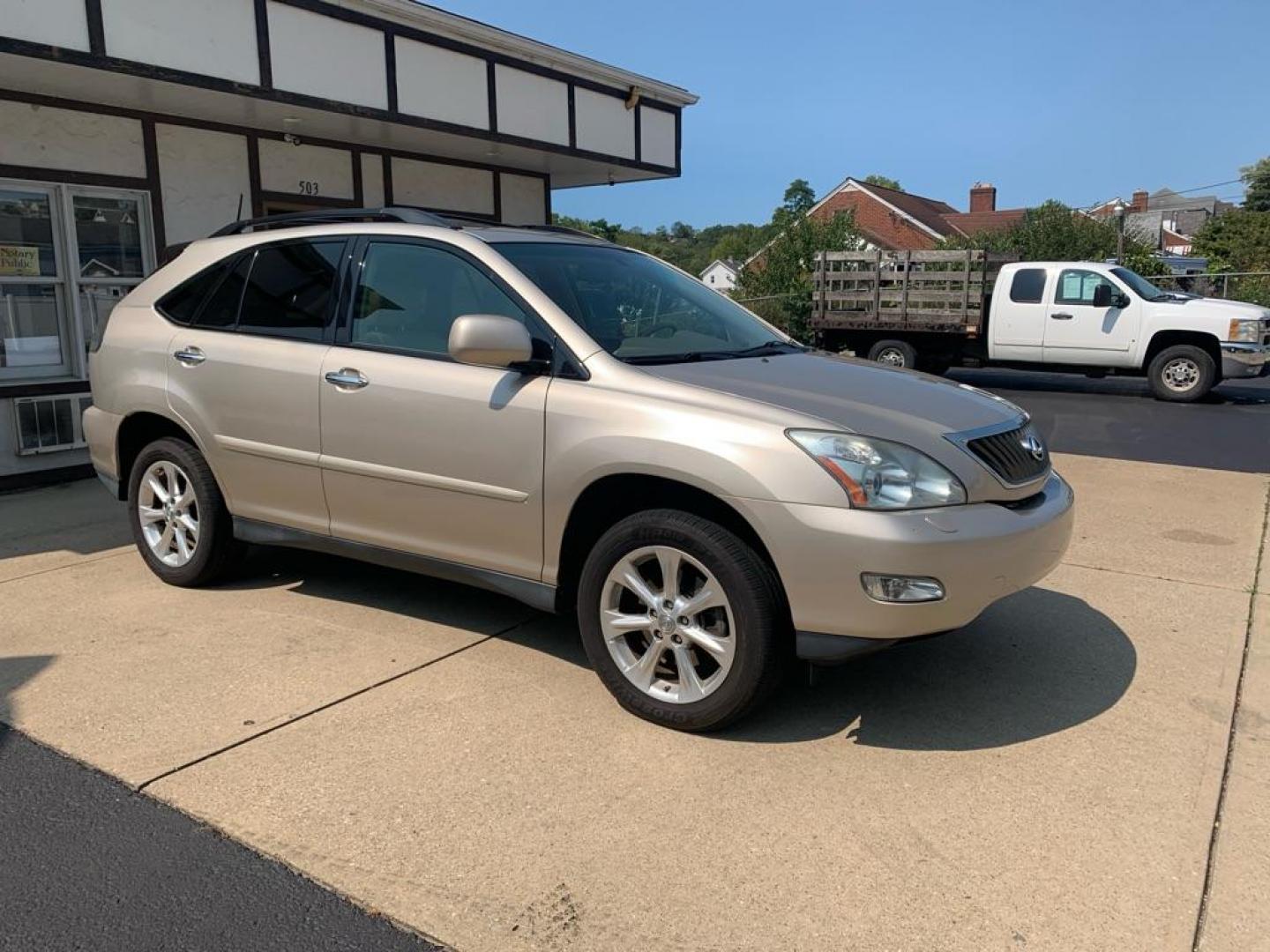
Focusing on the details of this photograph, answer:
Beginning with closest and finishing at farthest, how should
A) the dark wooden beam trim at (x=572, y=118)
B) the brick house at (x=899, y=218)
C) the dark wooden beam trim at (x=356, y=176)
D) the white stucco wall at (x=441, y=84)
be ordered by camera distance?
the white stucco wall at (x=441, y=84), the dark wooden beam trim at (x=356, y=176), the dark wooden beam trim at (x=572, y=118), the brick house at (x=899, y=218)

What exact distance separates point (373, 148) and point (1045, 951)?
1040 cm

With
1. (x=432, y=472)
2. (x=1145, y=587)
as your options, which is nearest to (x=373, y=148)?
(x=432, y=472)

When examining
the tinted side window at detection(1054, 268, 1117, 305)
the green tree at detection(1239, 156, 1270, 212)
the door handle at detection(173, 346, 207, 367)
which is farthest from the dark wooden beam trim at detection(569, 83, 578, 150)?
the green tree at detection(1239, 156, 1270, 212)

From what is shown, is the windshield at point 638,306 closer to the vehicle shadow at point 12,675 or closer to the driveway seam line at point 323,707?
the driveway seam line at point 323,707

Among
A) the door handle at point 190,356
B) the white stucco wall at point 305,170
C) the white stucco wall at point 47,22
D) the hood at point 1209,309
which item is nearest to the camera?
the door handle at point 190,356

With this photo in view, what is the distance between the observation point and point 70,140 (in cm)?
835

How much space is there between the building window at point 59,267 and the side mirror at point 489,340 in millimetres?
5995

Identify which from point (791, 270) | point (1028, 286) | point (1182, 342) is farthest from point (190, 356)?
point (791, 270)

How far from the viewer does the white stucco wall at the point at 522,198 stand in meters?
12.7

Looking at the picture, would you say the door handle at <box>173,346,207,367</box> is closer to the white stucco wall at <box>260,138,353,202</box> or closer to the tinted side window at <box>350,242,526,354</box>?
the tinted side window at <box>350,242,526,354</box>

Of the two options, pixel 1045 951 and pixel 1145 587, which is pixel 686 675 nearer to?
pixel 1045 951

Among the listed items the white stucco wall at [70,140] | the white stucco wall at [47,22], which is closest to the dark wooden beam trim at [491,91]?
the white stucco wall at [70,140]

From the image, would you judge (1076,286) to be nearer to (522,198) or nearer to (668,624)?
(522,198)

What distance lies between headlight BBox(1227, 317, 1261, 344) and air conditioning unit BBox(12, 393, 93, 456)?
13.6m
